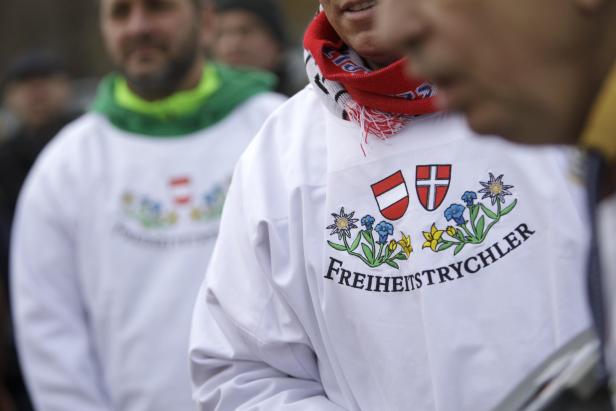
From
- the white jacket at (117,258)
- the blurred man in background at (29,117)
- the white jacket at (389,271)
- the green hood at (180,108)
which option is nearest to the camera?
the white jacket at (389,271)

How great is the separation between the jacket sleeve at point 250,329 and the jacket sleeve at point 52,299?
177 cm

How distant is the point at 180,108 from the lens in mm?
4727

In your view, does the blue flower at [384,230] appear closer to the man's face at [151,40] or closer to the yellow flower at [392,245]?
the yellow flower at [392,245]

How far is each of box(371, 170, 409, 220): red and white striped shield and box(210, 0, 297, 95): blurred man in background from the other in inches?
152

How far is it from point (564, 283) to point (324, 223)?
0.56 meters

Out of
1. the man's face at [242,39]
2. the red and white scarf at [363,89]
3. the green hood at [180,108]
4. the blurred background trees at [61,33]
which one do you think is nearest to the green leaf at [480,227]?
the red and white scarf at [363,89]

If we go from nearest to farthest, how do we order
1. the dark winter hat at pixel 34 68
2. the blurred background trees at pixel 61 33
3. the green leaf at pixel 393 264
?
the green leaf at pixel 393 264 < the dark winter hat at pixel 34 68 < the blurred background trees at pixel 61 33

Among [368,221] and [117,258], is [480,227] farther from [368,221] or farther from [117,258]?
[117,258]

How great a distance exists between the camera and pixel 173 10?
15.9 feet

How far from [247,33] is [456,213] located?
13.2ft

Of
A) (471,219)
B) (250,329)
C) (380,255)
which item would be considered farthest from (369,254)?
(250,329)

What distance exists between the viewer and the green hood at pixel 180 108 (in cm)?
469

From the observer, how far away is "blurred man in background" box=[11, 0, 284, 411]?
438cm

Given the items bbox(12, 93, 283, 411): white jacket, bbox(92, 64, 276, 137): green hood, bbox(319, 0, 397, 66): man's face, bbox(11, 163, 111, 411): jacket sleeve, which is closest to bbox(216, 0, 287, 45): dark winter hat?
bbox(92, 64, 276, 137): green hood
